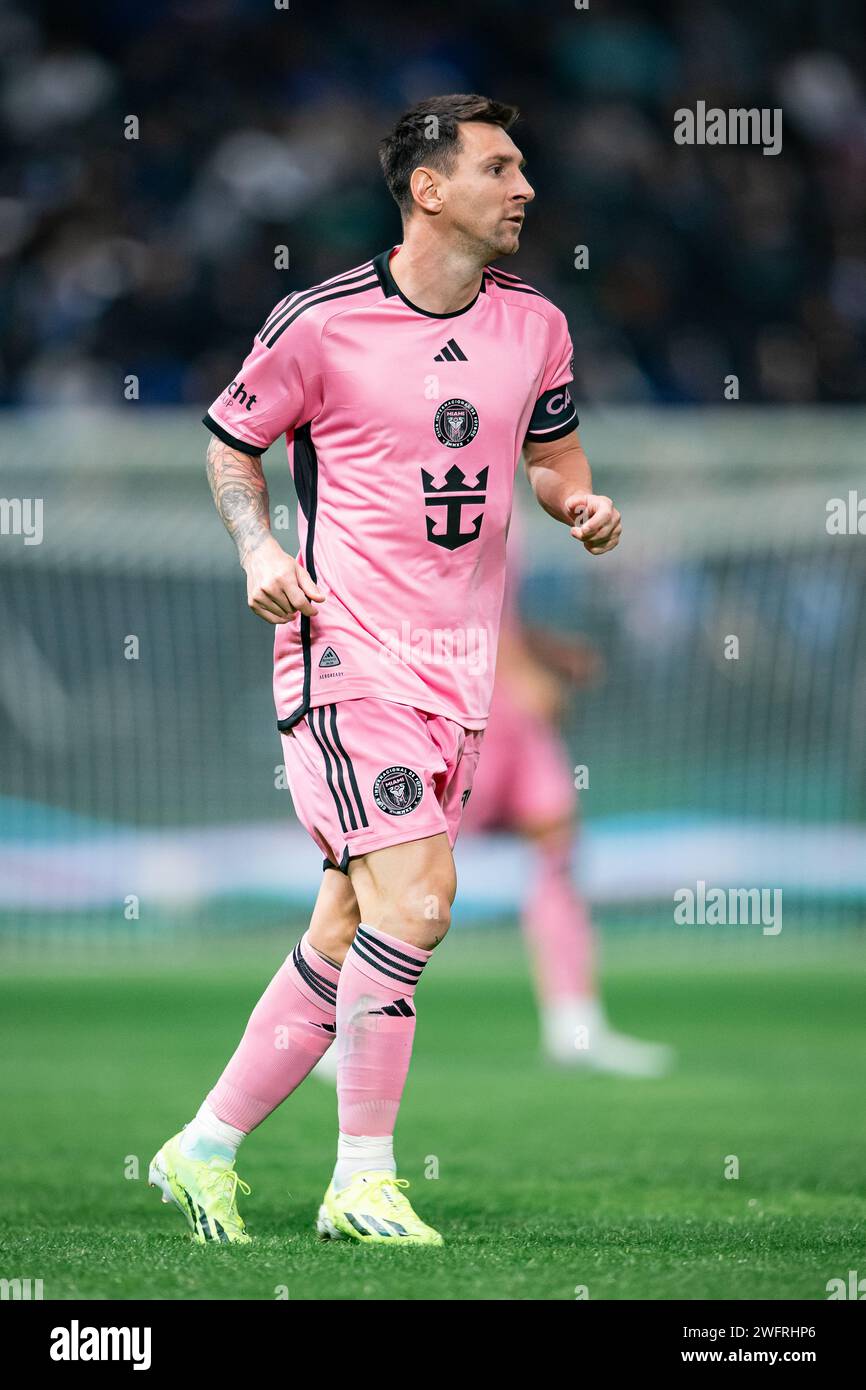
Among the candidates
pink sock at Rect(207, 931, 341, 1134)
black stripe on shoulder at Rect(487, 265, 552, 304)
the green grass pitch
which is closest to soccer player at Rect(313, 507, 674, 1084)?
the green grass pitch

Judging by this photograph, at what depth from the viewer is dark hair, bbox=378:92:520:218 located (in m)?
4.21

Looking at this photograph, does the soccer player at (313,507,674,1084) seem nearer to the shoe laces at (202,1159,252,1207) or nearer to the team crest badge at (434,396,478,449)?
the shoe laces at (202,1159,252,1207)

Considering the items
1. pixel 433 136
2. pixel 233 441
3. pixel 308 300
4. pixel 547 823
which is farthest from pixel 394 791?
pixel 547 823

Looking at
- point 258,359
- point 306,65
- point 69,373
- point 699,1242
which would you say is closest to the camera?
point 699,1242

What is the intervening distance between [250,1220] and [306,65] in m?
12.0

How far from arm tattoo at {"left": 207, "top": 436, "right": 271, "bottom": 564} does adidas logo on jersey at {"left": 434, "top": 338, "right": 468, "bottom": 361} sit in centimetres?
44

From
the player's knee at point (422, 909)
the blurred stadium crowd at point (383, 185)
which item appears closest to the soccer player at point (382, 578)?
the player's knee at point (422, 909)

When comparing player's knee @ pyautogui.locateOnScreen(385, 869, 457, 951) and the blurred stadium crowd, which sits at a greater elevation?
the blurred stadium crowd

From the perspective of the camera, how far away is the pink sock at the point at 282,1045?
13.6ft

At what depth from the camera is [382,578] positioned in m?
4.09

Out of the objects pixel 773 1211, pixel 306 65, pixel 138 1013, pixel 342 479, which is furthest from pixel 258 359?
pixel 306 65

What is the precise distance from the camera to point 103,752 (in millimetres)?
11453
